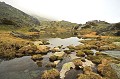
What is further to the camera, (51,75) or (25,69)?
(25,69)

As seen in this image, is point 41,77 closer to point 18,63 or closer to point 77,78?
point 77,78

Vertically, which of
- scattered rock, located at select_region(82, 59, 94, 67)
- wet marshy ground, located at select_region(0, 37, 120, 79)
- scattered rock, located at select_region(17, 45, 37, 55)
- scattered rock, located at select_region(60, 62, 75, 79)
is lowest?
wet marshy ground, located at select_region(0, 37, 120, 79)

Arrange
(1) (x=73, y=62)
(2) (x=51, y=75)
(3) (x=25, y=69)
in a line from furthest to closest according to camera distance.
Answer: (1) (x=73, y=62)
(3) (x=25, y=69)
(2) (x=51, y=75)

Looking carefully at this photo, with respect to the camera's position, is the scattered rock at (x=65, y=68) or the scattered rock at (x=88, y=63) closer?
the scattered rock at (x=65, y=68)

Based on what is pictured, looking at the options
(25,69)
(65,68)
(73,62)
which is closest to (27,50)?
(25,69)

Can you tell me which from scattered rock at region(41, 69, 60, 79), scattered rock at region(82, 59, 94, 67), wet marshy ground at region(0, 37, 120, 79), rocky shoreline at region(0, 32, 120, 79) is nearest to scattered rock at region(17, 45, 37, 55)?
rocky shoreline at region(0, 32, 120, 79)

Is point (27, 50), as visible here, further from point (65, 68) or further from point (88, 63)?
point (88, 63)

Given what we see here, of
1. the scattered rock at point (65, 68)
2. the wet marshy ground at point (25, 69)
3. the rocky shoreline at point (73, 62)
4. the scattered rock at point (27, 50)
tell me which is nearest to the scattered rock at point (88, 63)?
the rocky shoreline at point (73, 62)

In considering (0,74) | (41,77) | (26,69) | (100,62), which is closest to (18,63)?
(26,69)

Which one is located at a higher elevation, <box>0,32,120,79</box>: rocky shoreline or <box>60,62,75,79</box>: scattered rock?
<box>0,32,120,79</box>: rocky shoreline

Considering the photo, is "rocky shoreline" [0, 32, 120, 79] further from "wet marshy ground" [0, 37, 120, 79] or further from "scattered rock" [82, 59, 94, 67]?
"wet marshy ground" [0, 37, 120, 79]

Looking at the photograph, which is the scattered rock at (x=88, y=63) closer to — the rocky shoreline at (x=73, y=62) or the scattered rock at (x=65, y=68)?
the rocky shoreline at (x=73, y=62)

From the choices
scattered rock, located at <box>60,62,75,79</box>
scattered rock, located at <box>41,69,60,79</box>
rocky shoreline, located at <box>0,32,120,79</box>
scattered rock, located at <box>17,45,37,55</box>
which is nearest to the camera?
scattered rock, located at <box>41,69,60,79</box>

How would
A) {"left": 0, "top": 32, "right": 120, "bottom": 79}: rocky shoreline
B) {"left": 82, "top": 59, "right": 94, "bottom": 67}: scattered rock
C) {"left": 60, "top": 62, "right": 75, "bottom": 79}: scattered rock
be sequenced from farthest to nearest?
{"left": 82, "top": 59, "right": 94, "bottom": 67}: scattered rock < {"left": 60, "top": 62, "right": 75, "bottom": 79}: scattered rock < {"left": 0, "top": 32, "right": 120, "bottom": 79}: rocky shoreline
